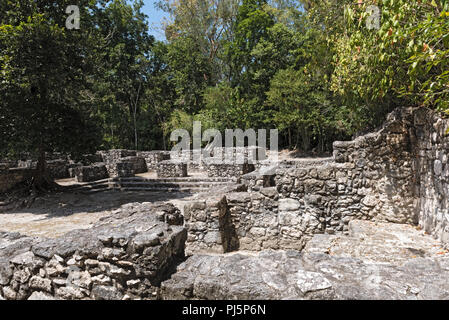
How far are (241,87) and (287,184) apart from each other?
1893 centimetres

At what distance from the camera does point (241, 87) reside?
74.5 ft

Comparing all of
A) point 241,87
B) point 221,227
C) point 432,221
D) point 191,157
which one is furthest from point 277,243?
point 241,87

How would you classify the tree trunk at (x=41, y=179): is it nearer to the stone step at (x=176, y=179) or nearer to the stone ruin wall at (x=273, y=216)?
the stone step at (x=176, y=179)

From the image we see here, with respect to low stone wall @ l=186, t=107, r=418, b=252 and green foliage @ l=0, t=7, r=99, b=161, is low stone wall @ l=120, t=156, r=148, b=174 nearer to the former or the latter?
green foliage @ l=0, t=7, r=99, b=161

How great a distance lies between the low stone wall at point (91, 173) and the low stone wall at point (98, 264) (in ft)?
41.7

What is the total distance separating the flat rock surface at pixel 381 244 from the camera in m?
3.39

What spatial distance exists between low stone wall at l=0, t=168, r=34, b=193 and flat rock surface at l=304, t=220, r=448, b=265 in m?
13.1

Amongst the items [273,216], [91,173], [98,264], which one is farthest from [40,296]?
[91,173]

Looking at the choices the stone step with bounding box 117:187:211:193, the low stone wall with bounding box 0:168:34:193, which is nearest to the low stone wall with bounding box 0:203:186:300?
the stone step with bounding box 117:187:211:193

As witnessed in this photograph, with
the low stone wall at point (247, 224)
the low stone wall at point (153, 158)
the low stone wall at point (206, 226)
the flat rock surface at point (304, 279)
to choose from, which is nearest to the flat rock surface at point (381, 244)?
the low stone wall at point (247, 224)

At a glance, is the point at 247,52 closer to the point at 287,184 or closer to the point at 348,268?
the point at 287,184

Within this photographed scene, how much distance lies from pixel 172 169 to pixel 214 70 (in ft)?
52.9

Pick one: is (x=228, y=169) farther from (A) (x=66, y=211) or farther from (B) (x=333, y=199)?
(B) (x=333, y=199)

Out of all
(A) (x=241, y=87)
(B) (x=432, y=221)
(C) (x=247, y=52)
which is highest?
(C) (x=247, y=52)
